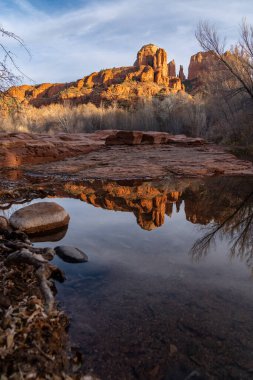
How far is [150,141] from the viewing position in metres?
19.4

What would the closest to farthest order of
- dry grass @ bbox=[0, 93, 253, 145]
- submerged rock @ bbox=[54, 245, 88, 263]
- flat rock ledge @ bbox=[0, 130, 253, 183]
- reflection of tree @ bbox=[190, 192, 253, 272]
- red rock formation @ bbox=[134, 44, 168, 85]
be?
submerged rock @ bbox=[54, 245, 88, 263] < reflection of tree @ bbox=[190, 192, 253, 272] < flat rock ledge @ bbox=[0, 130, 253, 183] < dry grass @ bbox=[0, 93, 253, 145] < red rock formation @ bbox=[134, 44, 168, 85]

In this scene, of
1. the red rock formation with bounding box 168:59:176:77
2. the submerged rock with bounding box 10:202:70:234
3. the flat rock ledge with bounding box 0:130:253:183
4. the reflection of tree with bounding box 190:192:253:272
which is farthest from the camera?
the red rock formation with bounding box 168:59:176:77

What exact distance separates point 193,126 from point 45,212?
2499cm

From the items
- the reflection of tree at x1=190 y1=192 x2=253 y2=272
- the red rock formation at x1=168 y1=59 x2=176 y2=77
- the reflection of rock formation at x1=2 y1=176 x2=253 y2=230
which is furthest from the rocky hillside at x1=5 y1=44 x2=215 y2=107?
the reflection of tree at x1=190 y1=192 x2=253 y2=272

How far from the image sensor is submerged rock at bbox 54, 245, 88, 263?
3.35 m

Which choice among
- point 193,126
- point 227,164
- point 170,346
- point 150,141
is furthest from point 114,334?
point 193,126

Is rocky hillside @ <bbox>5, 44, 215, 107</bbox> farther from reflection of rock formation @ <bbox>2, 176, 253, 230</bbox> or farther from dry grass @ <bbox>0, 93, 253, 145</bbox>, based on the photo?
reflection of rock formation @ <bbox>2, 176, 253, 230</bbox>

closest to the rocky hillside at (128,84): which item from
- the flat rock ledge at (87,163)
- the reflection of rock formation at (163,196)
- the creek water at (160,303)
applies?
the flat rock ledge at (87,163)

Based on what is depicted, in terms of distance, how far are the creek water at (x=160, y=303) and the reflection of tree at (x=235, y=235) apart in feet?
0.05

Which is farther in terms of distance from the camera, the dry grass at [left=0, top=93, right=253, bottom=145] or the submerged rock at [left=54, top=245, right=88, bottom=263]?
the dry grass at [left=0, top=93, right=253, bottom=145]

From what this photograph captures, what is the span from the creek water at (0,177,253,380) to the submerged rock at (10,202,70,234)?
0.36 metres

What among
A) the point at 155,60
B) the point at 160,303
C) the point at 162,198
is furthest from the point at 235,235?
the point at 155,60

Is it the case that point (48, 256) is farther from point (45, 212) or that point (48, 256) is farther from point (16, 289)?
point (45, 212)

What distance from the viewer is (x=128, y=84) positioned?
7038 centimetres
